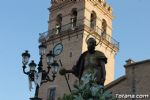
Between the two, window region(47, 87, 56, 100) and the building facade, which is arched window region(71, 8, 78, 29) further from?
the building facade

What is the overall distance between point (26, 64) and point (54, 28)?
2811 cm

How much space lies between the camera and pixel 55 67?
16406mm

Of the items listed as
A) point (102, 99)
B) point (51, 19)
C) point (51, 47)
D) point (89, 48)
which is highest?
point (51, 19)

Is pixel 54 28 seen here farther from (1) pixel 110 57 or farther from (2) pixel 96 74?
(2) pixel 96 74

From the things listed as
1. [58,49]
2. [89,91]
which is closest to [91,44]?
[89,91]

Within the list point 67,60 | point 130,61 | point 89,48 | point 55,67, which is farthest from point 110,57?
point 89,48

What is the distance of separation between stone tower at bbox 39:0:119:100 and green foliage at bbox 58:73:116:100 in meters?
32.0

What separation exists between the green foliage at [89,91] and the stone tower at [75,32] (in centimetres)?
3203

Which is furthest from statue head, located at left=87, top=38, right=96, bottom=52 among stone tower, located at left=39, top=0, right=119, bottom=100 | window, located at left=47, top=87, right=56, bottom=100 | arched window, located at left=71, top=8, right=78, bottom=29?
arched window, located at left=71, top=8, right=78, bottom=29

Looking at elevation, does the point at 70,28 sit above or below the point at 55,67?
above

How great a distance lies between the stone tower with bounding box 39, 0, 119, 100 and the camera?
40.0m

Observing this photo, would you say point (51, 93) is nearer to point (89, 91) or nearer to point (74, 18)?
point (74, 18)

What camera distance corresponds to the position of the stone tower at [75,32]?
131 ft

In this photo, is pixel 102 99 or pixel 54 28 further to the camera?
pixel 54 28
